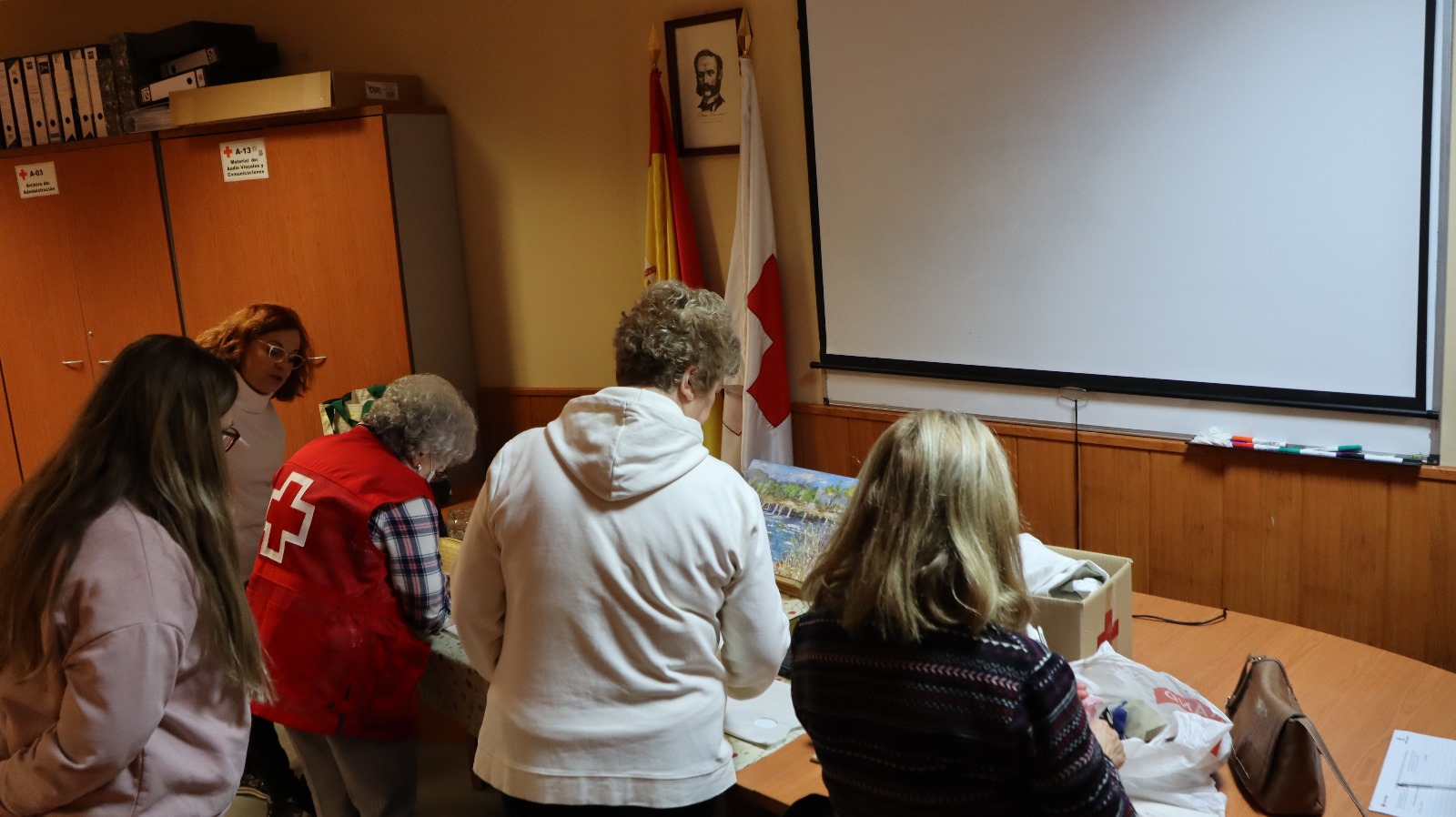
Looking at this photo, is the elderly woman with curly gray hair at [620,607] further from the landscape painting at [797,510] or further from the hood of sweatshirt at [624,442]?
the landscape painting at [797,510]

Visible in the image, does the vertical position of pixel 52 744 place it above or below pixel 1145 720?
above

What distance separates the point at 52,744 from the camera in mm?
1407

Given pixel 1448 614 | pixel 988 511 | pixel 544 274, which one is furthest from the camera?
pixel 544 274

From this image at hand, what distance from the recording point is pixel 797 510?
270 centimetres

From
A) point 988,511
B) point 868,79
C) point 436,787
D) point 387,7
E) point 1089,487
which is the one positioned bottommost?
point 436,787

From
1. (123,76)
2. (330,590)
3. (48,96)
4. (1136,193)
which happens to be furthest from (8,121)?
(1136,193)

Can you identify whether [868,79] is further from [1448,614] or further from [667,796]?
[667,796]

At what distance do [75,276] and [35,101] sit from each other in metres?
0.71

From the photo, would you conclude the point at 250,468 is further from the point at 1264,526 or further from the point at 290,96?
the point at 1264,526

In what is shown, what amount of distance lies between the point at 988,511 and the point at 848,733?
1.01 ft

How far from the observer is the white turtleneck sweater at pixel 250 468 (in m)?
2.72

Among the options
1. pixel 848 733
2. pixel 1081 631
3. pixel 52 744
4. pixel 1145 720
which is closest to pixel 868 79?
pixel 1081 631

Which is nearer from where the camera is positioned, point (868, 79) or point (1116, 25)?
point (1116, 25)

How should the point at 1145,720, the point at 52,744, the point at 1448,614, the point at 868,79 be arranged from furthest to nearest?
the point at 868,79
the point at 1448,614
the point at 1145,720
the point at 52,744
